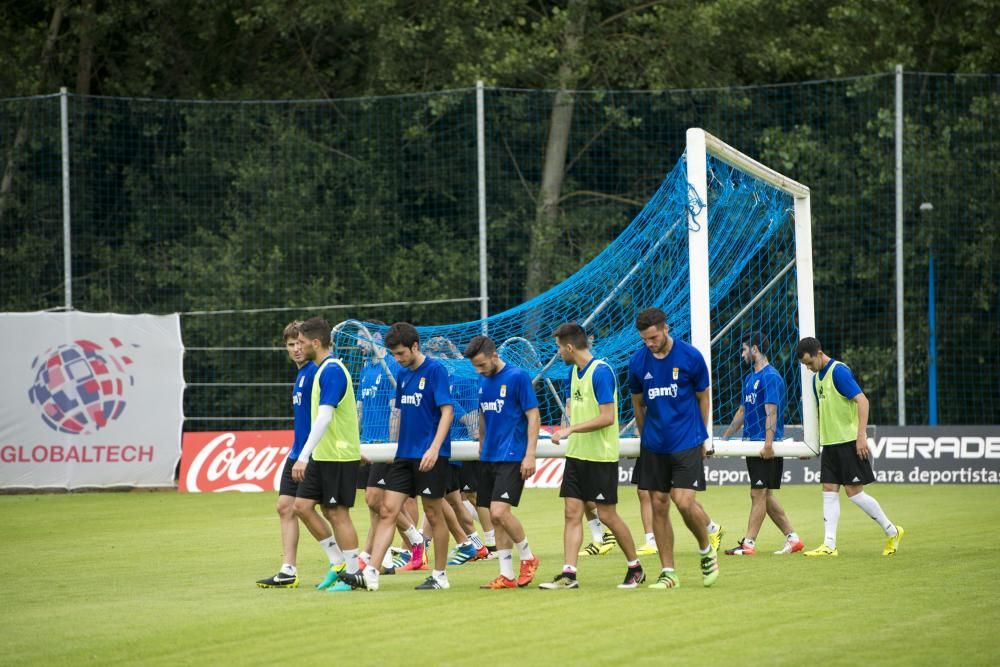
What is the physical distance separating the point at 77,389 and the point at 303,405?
12.6 meters

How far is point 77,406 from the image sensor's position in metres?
22.7

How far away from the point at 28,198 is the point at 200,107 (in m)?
3.32

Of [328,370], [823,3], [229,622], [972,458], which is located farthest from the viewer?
[823,3]

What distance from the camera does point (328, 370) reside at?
11.0 meters

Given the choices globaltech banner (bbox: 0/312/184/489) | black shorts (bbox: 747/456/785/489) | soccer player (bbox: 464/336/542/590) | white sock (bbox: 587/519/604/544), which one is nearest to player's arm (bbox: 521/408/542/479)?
soccer player (bbox: 464/336/542/590)

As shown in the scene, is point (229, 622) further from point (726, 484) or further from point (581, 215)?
point (581, 215)

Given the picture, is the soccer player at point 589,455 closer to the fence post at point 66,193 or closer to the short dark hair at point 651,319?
the short dark hair at point 651,319

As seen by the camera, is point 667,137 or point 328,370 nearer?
point 328,370

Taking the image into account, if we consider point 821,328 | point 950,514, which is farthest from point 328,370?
point 821,328

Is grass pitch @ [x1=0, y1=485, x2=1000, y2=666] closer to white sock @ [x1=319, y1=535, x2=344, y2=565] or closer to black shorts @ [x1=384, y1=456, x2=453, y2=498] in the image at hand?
white sock @ [x1=319, y1=535, x2=344, y2=565]

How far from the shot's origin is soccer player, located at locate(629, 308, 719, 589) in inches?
421

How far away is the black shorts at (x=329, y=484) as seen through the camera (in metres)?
11.0

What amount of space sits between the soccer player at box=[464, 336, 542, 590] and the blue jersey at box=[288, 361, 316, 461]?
4.05ft

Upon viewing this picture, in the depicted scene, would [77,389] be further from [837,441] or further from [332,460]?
[837,441]
